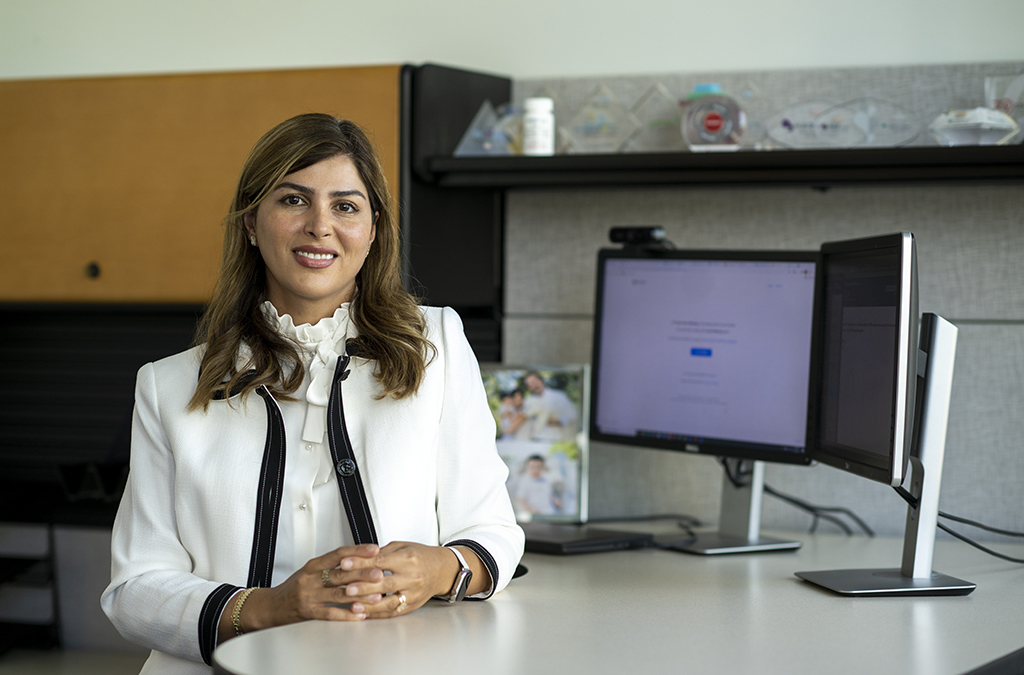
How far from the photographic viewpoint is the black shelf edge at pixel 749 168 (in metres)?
1.63

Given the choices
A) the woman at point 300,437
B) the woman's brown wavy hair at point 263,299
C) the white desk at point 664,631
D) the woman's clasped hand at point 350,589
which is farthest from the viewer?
the woman's brown wavy hair at point 263,299

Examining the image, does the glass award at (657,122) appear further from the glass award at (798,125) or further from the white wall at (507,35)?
the glass award at (798,125)

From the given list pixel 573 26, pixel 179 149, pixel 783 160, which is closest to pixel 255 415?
pixel 179 149

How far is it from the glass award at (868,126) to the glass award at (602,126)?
1.24 feet

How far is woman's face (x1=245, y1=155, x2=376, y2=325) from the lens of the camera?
1372 mm

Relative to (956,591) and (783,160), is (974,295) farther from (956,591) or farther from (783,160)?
A: (956,591)

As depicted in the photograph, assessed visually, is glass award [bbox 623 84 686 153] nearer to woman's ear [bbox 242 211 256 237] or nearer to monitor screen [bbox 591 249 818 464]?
monitor screen [bbox 591 249 818 464]

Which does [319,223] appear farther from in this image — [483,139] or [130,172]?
[130,172]

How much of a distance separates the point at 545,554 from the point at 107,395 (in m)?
1.24

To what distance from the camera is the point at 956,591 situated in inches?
53.1

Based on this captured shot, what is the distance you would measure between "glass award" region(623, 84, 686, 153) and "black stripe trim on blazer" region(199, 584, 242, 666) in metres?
1.20

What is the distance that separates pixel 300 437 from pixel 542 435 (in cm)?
67

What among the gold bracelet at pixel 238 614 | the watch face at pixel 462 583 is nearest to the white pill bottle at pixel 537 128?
the watch face at pixel 462 583

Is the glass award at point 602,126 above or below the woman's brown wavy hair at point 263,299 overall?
above
